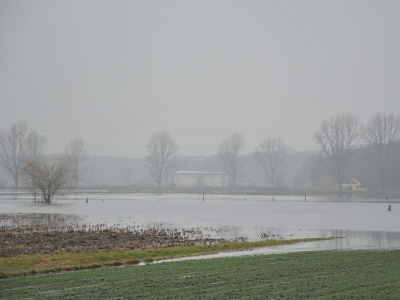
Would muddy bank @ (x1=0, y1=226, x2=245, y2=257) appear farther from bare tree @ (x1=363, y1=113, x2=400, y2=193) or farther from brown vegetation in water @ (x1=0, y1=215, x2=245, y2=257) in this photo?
bare tree @ (x1=363, y1=113, x2=400, y2=193)

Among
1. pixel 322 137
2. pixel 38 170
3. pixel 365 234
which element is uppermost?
pixel 322 137

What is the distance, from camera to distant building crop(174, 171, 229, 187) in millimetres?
182625

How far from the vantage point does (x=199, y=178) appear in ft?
584

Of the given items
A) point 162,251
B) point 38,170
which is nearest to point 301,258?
point 162,251

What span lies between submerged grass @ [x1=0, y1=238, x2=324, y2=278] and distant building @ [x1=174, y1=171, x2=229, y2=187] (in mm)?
153570

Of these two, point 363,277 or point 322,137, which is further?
point 322,137

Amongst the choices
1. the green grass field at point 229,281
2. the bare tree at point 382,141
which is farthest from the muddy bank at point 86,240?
the bare tree at point 382,141

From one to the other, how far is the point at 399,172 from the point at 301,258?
11596cm

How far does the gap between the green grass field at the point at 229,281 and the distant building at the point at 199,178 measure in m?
159

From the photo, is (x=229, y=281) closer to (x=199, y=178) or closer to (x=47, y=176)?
(x=47, y=176)

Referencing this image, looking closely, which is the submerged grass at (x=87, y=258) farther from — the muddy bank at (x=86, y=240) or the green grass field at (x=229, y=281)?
the muddy bank at (x=86, y=240)

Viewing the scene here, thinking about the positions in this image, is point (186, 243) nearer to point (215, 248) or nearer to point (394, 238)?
point (215, 248)

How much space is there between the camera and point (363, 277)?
15227 mm

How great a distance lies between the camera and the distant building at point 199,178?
182625 millimetres
